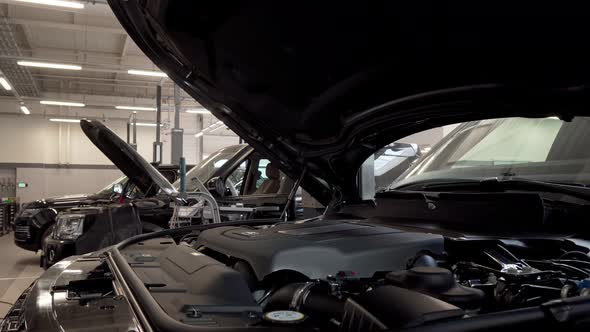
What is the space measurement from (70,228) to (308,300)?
12.4 ft

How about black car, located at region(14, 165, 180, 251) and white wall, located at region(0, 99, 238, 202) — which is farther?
white wall, located at region(0, 99, 238, 202)

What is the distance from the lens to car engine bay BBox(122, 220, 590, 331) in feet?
3.60

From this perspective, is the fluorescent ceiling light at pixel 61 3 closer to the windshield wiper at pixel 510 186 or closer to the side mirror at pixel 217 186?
the side mirror at pixel 217 186

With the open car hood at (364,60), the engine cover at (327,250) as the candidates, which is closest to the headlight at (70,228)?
the open car hood at (364,60)

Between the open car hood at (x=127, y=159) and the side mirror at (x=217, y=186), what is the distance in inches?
34.1

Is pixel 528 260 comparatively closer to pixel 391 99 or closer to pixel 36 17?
pixel 391 99

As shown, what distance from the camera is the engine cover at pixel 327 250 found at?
1606mm

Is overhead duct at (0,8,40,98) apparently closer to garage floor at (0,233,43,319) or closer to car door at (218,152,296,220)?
garage floor at (0,233,43,319)

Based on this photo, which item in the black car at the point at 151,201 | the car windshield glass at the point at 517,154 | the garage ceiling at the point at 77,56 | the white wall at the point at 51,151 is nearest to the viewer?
the car windshield glass at the point at 517,154

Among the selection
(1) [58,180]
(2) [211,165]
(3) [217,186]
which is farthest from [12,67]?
(3) [217,186]

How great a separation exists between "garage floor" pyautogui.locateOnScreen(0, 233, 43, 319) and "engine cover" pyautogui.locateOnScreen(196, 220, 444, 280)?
393cm

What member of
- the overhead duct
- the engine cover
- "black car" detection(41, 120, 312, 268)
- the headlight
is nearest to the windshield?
"black car" detection(41, 120, 312, 268)

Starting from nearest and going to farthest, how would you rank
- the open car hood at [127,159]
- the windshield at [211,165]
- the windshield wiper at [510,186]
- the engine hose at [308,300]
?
the engine hose at [308,300] < the windshield wiper at [510,186] < the open car hood at [127,159] < the windshield at [211,165]

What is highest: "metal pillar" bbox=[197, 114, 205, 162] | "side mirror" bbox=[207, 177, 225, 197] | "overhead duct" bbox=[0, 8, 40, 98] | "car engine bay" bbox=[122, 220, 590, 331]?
"overhead duct" bbox=[0, 8, 40, 98]
